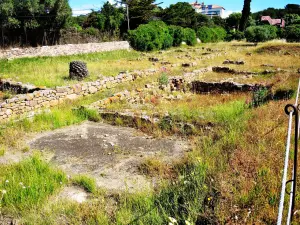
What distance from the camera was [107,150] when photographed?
249 inches

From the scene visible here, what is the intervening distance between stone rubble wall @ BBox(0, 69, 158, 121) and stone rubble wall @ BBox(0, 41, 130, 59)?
10877mm

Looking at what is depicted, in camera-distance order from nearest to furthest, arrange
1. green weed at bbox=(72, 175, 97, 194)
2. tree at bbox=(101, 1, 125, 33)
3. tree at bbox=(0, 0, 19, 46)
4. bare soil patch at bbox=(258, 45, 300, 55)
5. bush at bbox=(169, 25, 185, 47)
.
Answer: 1. green weed at bbox=(72, 175, 97, 194)
2. bare soil patch at bbox=(258, 45, 300, 55)
3. tree at bbox=(0, 0, 19, 46)
4. bush at bbox=(169, 25, 185, 47)
5. tree at bbox=(101, 1, 125, 33)

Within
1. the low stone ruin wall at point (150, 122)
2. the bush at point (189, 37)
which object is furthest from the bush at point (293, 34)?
the low stone ruin wall at point (150, 122)

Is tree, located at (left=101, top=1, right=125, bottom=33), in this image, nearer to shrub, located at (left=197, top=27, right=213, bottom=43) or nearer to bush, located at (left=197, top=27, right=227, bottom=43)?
shrub, located at (left=197, top=27, right=213, bottom=43)

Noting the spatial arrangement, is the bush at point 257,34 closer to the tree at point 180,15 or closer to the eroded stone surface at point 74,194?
the tree at point 180,15

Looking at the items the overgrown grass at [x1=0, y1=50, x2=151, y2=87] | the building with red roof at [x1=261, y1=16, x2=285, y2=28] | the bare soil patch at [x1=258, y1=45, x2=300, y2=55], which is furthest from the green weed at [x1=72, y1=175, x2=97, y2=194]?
the building with red roof at [x1=261, y1=16, x2=285, y2=28]

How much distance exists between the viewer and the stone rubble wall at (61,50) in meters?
19.9

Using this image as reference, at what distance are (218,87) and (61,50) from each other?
1480 centimetres

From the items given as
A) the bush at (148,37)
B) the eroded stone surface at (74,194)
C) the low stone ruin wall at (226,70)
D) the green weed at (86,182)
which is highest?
the bush at (148,37)

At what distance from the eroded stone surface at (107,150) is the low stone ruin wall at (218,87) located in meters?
5.67

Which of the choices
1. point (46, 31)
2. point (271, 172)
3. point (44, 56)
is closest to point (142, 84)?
point (271, 172)

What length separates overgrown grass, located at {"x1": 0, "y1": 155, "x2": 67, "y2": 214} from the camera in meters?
4.11

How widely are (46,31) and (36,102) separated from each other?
23.0 m

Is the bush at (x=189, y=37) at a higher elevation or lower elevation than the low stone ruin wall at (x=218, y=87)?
higher
